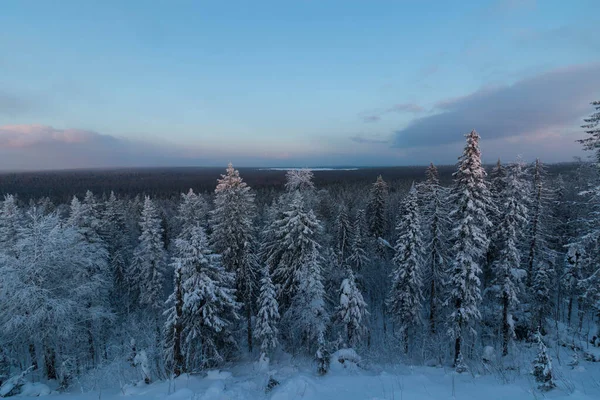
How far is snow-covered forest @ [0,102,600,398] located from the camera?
671 inches

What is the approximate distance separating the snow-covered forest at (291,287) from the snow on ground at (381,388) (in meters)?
1.17

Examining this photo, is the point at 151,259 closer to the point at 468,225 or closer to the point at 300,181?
the point at 300,181

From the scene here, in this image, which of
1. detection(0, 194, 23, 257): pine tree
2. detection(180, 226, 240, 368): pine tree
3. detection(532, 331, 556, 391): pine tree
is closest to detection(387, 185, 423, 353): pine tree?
detection(180, 226, 240, 368): pine tree

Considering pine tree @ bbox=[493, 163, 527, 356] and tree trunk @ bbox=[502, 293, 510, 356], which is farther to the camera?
tree trunk @ bbox=[502, 293, 510, 356]

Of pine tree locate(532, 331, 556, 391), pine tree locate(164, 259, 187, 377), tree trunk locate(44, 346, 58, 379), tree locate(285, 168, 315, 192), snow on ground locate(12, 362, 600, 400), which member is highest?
tree locate(285, 168, 315, 192)

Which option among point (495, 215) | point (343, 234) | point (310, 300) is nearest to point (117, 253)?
point (310, 300)

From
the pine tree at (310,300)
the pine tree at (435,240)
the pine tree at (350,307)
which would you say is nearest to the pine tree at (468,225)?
the pine tree at (435,240)

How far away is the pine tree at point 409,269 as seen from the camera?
23.4m

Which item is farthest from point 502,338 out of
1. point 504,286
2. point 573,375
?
point 573,375

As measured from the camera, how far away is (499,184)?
94.7ft

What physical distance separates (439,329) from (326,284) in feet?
37.8

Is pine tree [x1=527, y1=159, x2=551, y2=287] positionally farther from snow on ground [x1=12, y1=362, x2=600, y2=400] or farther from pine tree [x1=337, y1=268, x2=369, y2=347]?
snow on ground [x1=12, y1=362, x2=600, y2=400]

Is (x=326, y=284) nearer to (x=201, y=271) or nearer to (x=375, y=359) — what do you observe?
(x=201, y=271)

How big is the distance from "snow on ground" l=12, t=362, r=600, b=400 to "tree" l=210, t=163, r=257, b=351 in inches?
609
